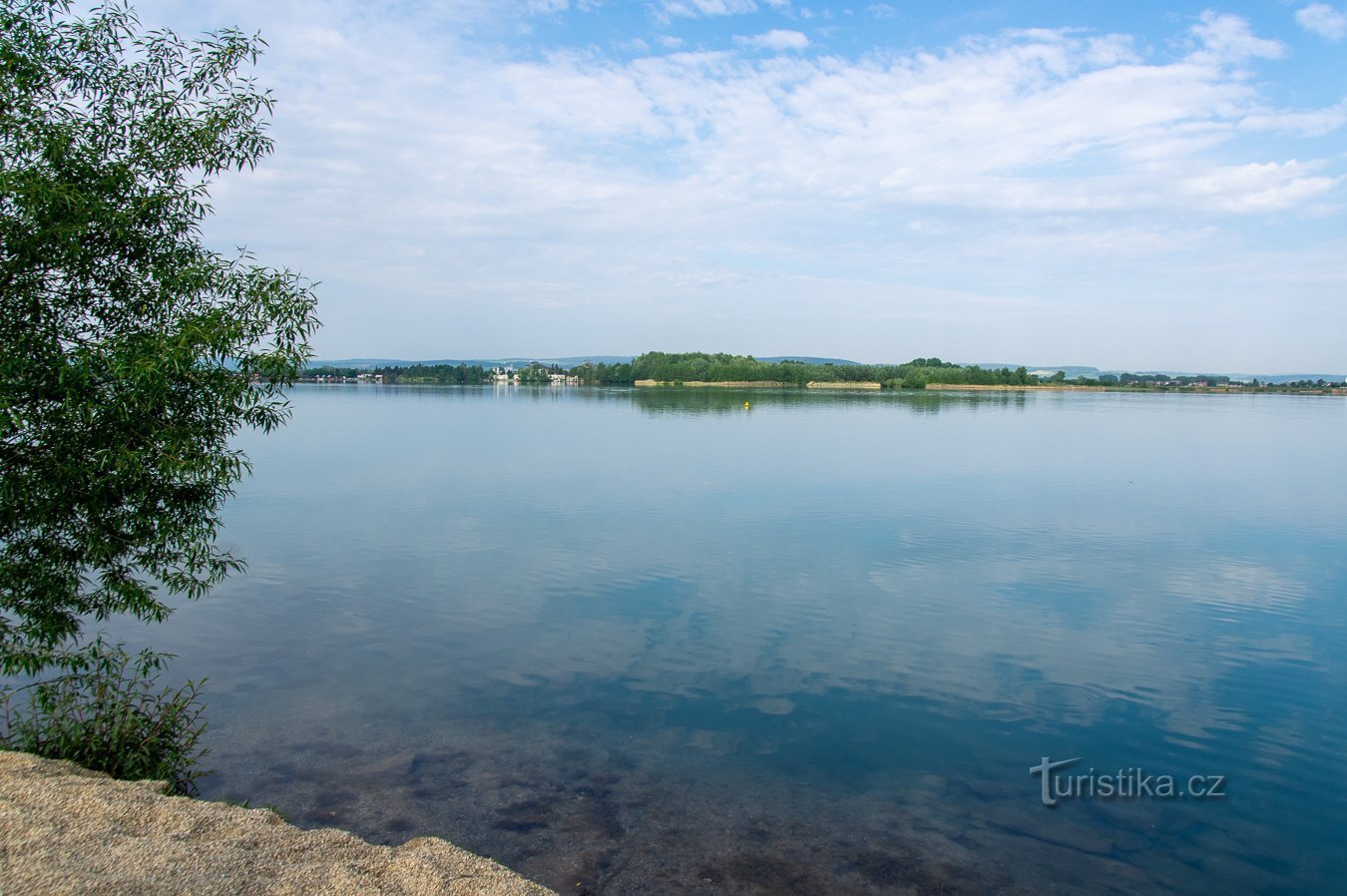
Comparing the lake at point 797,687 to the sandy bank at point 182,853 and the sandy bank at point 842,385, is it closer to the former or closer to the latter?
the sandy bank at point 182,853

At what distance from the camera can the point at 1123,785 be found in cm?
1020

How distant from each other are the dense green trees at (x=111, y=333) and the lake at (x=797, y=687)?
9.77 feet

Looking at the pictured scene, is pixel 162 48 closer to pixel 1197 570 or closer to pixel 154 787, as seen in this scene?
pixel 154 787

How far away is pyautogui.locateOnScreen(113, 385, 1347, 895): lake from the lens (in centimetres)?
891

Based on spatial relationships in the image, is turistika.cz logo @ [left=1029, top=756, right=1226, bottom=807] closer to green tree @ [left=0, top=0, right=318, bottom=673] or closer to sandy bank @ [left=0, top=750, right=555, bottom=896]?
sandy bank @ [left=0, top=750, right=555, bottom=896]

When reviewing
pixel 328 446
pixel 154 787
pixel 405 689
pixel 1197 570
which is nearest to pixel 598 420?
pixel 328 446

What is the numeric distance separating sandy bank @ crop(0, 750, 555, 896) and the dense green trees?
2518 mm

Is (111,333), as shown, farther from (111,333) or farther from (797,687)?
(797,687)

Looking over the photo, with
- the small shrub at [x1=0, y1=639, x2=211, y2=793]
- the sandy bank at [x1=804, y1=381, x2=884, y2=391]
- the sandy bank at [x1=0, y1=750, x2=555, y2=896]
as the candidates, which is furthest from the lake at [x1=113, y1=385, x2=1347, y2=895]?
the sandy bank at [x1=804, y1=381, x2=884, y2=391]

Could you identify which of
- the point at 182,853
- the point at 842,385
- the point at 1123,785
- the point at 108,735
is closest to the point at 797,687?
the point at 1123,785

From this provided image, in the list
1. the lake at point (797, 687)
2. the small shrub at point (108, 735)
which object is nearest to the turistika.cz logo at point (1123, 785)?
the lake at point (797, 687)

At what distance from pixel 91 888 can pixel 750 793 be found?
6436 millimetres

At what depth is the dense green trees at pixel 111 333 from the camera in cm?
850

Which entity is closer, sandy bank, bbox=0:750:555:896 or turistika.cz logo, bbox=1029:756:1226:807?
sandy bank, bbox=0:750:555:896
